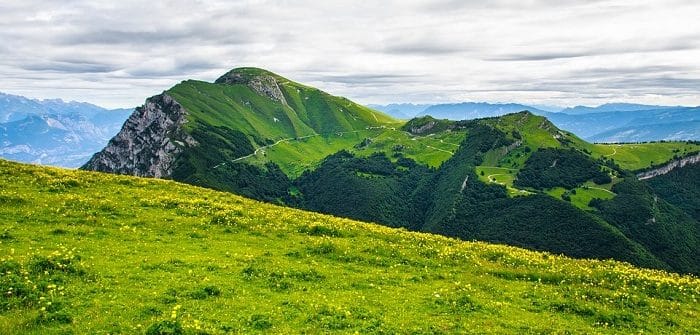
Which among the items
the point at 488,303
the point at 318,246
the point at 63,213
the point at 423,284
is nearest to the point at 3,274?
the point at 63,213

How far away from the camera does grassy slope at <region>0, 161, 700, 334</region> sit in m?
19.8

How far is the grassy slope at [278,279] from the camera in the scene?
65.1ft

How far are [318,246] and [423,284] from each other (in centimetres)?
834

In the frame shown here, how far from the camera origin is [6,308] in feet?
61.0

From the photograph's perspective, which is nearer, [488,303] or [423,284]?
[488,303]

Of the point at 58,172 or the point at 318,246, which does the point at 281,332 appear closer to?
the point at 318,246

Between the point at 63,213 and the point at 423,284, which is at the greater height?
the point at 63,213

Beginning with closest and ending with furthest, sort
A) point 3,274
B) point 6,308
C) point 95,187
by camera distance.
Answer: point 6,308, point 3,274, point 95,187

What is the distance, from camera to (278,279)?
25.1m

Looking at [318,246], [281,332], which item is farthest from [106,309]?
[318,246]

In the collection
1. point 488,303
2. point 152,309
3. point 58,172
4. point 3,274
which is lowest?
point 488,303

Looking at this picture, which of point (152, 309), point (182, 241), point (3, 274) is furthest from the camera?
point (182, 241)

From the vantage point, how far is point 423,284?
26.3m

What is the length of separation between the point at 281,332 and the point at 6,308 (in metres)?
10.8
